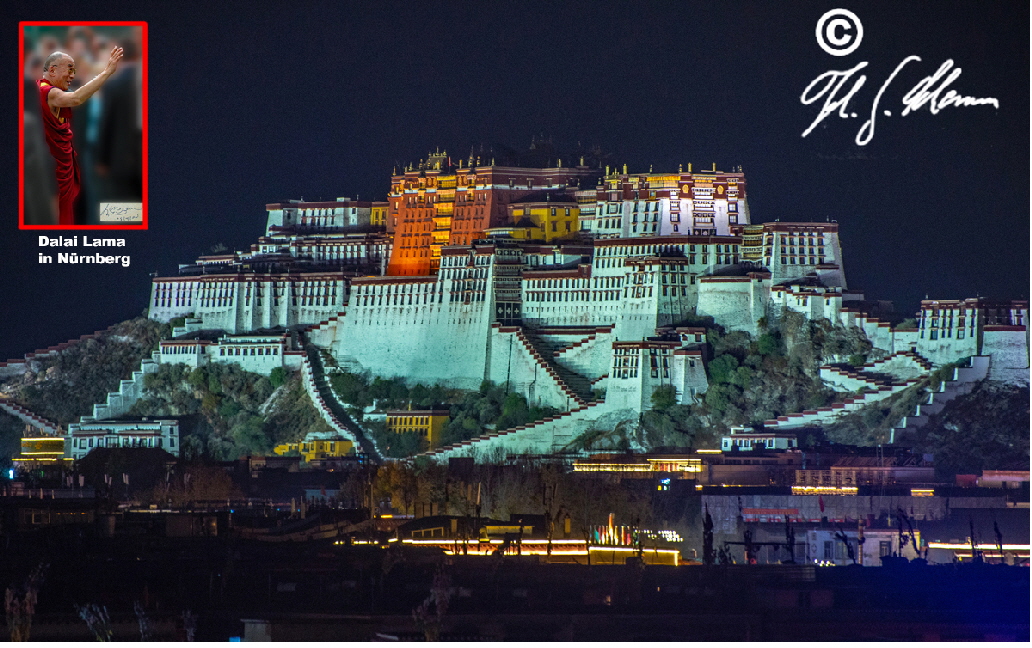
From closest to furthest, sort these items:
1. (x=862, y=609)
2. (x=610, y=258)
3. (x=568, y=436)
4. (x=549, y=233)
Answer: (x=862, y=609), (x=568, y=436), (x=610, y=258), (x=549, y=233)

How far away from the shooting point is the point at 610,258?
60.7 meters

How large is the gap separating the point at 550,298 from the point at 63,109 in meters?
25.5

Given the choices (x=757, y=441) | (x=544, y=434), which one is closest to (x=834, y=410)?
(x=757, y=441)

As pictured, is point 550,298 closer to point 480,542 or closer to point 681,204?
point 681,204

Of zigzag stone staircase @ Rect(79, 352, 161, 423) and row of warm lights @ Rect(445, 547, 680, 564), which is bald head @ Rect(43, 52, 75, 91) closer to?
row of warm lights @ Rect(445, 547, 680, 564)

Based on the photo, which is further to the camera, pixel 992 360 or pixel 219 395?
pixel 219 395

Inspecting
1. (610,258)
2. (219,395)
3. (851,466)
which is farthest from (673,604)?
(219,395)

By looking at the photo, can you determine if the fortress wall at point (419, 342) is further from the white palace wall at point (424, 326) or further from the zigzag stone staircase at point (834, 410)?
the zigzag stone staircase at point (834, 410)

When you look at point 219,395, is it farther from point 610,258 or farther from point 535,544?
point 535,544

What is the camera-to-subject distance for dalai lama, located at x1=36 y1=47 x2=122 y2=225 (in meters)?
35.8

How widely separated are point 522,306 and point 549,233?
14.9ft

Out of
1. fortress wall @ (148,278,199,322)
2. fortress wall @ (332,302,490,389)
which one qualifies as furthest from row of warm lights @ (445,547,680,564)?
fortress wall @ (148,278,199,322)

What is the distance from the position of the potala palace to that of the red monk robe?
20751mm

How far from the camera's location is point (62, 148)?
36906mm
